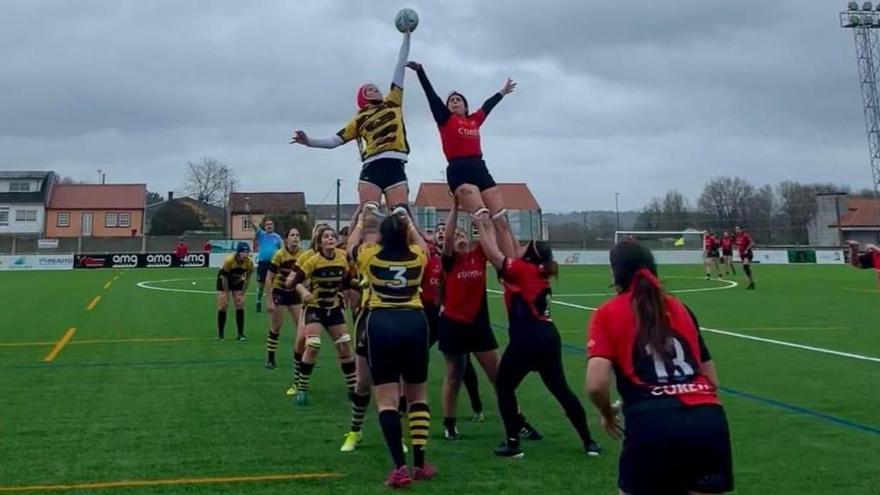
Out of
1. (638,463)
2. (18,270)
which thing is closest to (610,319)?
(638,463)

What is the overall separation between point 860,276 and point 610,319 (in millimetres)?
34843

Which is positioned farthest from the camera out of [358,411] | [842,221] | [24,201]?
[24,201]

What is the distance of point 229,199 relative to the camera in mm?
85500

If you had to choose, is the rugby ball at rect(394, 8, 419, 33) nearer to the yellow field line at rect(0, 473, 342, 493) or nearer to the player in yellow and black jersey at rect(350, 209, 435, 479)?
the player in yellow and black jersey at rect(350, 209, 435, 479)

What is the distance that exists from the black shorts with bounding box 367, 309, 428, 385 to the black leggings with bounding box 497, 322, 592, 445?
3.00 feet

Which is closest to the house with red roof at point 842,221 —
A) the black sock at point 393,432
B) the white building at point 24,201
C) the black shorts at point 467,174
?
the black shorts at point 467,174

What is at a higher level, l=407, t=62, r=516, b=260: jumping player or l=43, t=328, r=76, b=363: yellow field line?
l=407, t=62, r=516, b=260: jumping player

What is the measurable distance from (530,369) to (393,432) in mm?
1365

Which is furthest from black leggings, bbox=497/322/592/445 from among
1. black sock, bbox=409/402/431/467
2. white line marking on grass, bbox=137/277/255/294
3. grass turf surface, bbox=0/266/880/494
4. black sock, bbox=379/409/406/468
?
white line marking on grass, bbox=137/277/255/294

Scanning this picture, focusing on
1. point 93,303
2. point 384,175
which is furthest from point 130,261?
point 384,175

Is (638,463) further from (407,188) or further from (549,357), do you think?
(407,188)

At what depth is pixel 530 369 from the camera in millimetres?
6594

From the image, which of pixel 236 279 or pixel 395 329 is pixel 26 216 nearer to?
pixel 236 279

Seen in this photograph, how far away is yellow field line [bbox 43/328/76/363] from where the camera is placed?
1245cm
